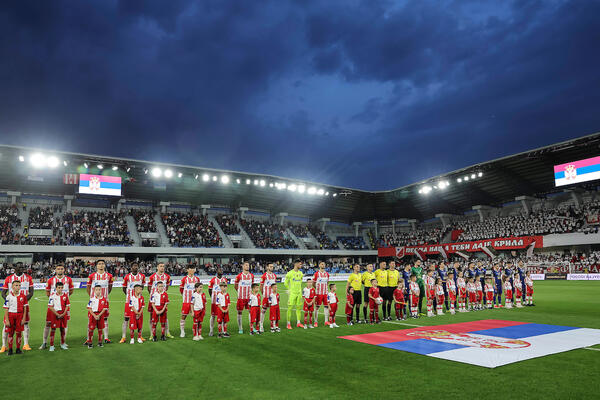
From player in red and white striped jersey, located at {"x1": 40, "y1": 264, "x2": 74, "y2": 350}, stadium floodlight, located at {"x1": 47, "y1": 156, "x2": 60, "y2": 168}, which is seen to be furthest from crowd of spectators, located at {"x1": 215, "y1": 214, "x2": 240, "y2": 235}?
player in red and white striped jersey, located at {"x1": 40, "y1": 264, "x2": 74, "y2": 350}

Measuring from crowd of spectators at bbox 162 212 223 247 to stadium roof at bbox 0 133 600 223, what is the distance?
279cm

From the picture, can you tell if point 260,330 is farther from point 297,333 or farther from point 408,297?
point 408,297

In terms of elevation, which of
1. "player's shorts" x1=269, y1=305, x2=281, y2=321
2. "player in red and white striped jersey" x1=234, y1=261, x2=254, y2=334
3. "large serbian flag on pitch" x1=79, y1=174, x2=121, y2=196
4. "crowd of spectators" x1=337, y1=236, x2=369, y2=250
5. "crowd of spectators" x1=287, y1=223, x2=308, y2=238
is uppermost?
"large serbian flag on pitch" x1=79, y1=174, x2=121, y2=196

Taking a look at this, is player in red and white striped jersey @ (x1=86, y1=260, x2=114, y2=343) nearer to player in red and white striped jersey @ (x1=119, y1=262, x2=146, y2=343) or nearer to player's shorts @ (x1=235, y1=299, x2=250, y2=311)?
player in red and white striped jersey @ (x1=119, y1=262, x2=146, y2=343)

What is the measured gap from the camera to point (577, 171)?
131ft

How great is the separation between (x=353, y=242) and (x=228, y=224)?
814 inches

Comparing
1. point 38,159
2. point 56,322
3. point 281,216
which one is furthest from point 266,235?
point 56,322

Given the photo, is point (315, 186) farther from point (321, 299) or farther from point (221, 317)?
point (221, 317)

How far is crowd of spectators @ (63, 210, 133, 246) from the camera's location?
40.1m

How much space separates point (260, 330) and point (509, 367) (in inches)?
284

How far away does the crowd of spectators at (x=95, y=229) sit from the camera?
4009 centimetres

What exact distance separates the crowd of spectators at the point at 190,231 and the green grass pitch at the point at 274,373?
3452 cm

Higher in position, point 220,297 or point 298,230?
point 298,230

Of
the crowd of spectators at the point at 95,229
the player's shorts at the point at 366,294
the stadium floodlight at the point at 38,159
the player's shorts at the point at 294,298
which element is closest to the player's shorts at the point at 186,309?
the player's shorts at the point at 294,298
